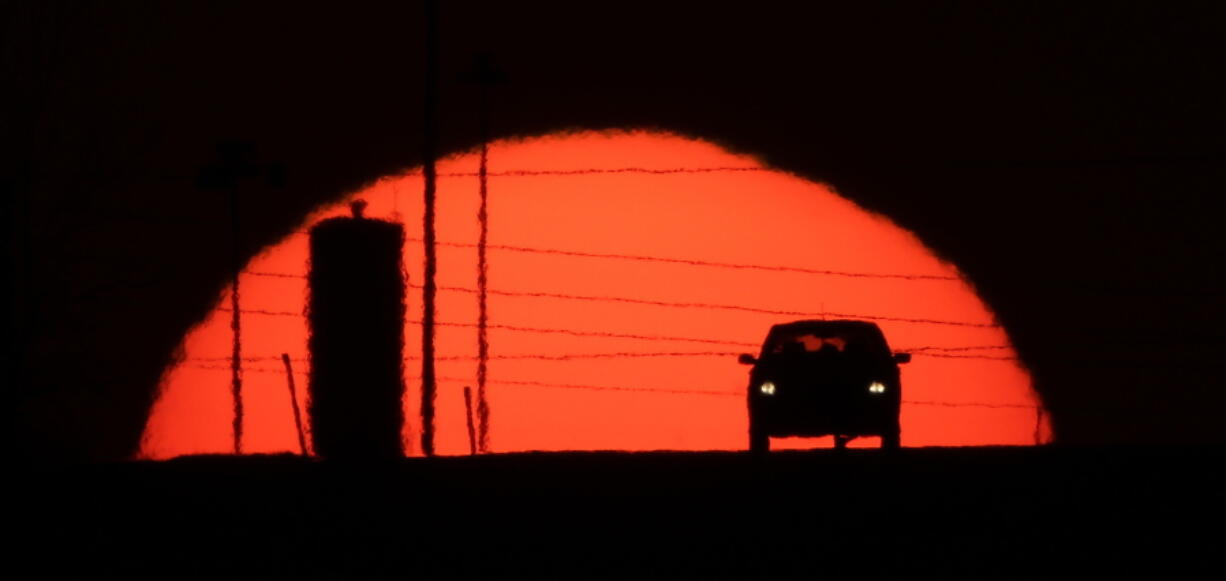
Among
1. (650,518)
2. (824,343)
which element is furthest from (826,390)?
(650,518)

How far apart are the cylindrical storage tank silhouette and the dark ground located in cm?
825

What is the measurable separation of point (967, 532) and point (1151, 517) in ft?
3.39

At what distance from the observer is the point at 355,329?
2391cm

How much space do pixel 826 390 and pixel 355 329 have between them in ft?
17.8

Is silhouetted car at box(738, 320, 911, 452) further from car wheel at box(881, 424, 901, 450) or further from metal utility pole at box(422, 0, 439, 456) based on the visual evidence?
metal utility pole at box(422, 0, 439, 456)

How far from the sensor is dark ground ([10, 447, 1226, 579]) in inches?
358

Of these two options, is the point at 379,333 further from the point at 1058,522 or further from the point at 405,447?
the point at 1058,522

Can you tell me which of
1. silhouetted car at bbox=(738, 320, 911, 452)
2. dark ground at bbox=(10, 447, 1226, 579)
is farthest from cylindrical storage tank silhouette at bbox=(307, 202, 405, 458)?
dark ground at bbox=(10, 447, 1226, 579)

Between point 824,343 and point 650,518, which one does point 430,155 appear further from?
point 650,518

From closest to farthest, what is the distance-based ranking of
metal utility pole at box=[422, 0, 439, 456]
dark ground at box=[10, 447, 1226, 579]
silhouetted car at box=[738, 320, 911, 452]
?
dark ground at box=[10, 447, 1226, 579] → silhouetted car at box=[738, 320, 911, 452] → metal utility pole at box=[422, 0, 439, 456]

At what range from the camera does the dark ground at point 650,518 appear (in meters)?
9.09

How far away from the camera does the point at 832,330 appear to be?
23.0 metres

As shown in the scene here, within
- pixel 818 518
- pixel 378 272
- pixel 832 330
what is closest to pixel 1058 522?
pixel 818 518

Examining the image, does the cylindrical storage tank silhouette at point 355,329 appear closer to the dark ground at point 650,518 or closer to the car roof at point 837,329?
the car roof at point 837,329
